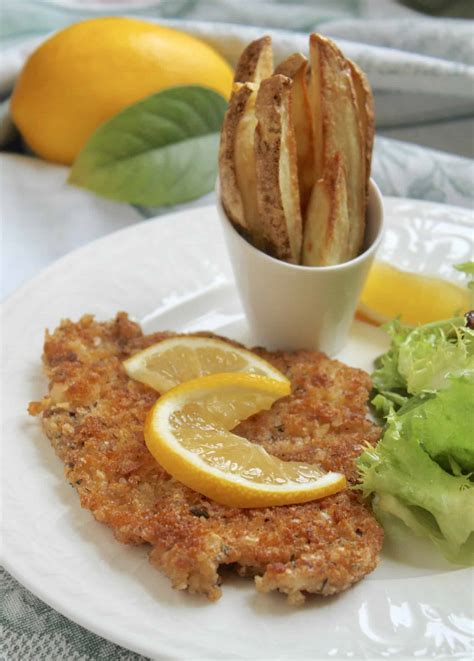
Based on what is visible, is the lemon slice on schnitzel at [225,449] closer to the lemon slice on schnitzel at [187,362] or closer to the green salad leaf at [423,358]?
the lemon slice on schnitzel at [187,362]

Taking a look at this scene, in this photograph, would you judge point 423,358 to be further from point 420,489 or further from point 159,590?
point 159,590

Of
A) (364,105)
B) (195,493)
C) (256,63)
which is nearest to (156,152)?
(256,63)

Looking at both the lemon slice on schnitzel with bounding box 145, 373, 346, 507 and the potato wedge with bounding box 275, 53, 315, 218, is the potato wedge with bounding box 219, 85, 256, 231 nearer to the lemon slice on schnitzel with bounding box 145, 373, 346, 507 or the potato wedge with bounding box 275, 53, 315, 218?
the potato wedge with bounding box 275, 53, 315, 218

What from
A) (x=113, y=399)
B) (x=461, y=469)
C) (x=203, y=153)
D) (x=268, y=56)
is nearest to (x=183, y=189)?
(x=203, y=153)

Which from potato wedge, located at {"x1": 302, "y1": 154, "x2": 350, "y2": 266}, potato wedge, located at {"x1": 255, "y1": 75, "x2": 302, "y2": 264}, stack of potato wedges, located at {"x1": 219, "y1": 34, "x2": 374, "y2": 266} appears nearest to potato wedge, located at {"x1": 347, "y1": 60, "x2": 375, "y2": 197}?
stack of potato wedges, located at {"x1": 219, "y1": 34, "x2": 374, "y2": 266}

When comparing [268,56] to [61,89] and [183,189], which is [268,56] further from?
[61,89]

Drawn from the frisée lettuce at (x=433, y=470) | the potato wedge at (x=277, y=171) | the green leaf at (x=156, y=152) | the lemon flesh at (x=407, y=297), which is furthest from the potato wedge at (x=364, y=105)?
the green leaf at (x=156, y=152)

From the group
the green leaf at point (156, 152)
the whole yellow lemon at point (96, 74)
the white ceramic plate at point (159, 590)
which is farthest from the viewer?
the whole yellow lemon at point (96, 74)

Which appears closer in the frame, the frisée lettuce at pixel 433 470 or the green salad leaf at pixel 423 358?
the frisée lettuce at pixel 433 470
